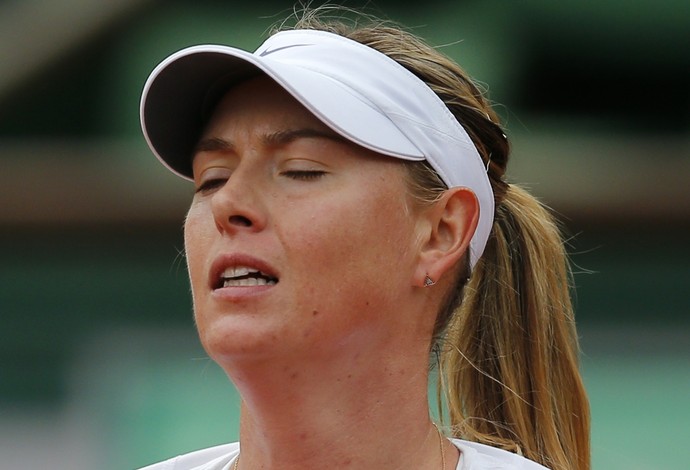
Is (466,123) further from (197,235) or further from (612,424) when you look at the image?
(612,424)

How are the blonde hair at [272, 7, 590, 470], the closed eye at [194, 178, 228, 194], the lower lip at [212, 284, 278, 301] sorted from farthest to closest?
the blonde hair at [272, 7, 590, 470], the closed eye at [194, 178, 228, 194], the lower lip at [212, 284, 278, 301]

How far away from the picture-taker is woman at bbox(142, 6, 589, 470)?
5.13 ft

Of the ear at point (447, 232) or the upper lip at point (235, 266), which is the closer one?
the upper lip at point (235, 266)

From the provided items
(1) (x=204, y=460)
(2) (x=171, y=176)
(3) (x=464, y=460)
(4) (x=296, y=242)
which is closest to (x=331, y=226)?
(4) (x=296, y=242)

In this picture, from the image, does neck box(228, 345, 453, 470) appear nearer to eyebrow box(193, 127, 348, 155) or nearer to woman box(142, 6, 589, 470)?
woman box(142, 6, 589, 470)

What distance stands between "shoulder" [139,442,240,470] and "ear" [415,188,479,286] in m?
0.45

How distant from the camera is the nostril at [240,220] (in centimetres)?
158

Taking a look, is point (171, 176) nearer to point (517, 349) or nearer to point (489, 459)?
point (517, 349)

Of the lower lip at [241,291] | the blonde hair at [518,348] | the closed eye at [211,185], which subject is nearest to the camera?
the lower lip at [241,291]

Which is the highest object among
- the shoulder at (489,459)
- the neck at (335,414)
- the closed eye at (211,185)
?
the closed eye at (211,185)

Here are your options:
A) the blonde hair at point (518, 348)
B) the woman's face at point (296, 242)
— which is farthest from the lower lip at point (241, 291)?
the blonde hair at point (518, 348)

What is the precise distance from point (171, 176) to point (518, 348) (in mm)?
3709

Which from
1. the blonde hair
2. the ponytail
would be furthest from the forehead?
the ponytail

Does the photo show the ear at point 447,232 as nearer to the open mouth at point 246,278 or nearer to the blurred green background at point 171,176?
the open mouth at point 246,278
